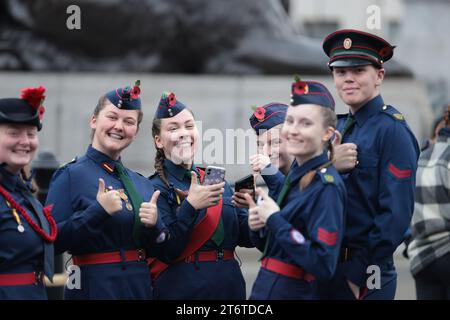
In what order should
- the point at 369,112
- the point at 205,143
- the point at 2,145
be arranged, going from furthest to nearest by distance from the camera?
the point at 205,143
the point at 369,112
the point at 2,145

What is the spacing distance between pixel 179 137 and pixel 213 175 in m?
0.43

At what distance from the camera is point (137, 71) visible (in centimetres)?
1490

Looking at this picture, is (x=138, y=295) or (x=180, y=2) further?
(x=180, y=2)

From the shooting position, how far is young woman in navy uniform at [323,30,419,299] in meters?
5.46

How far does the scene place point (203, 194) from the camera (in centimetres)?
584

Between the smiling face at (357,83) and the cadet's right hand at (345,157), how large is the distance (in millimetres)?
316

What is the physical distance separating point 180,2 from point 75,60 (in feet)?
6.15

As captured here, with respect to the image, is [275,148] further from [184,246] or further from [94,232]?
[94,232]

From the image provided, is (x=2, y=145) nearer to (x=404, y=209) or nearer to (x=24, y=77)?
(x=404, y=209)

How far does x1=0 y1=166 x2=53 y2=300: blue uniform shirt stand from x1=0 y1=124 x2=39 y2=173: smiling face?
7cm

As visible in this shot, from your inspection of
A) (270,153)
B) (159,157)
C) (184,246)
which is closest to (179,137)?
(159,157)

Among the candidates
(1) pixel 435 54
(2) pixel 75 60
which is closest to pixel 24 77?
(2) pixel 75 60

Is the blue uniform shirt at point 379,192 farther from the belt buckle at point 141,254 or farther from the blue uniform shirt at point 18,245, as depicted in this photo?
the blue uniform shirt at point 18,245

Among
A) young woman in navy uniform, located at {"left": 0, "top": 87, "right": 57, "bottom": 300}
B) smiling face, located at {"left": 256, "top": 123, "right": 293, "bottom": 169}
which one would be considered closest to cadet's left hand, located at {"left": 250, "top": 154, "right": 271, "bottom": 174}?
smiling face, located at {"left": 256, "top": 123, "right": 293, "bottom": 169}
